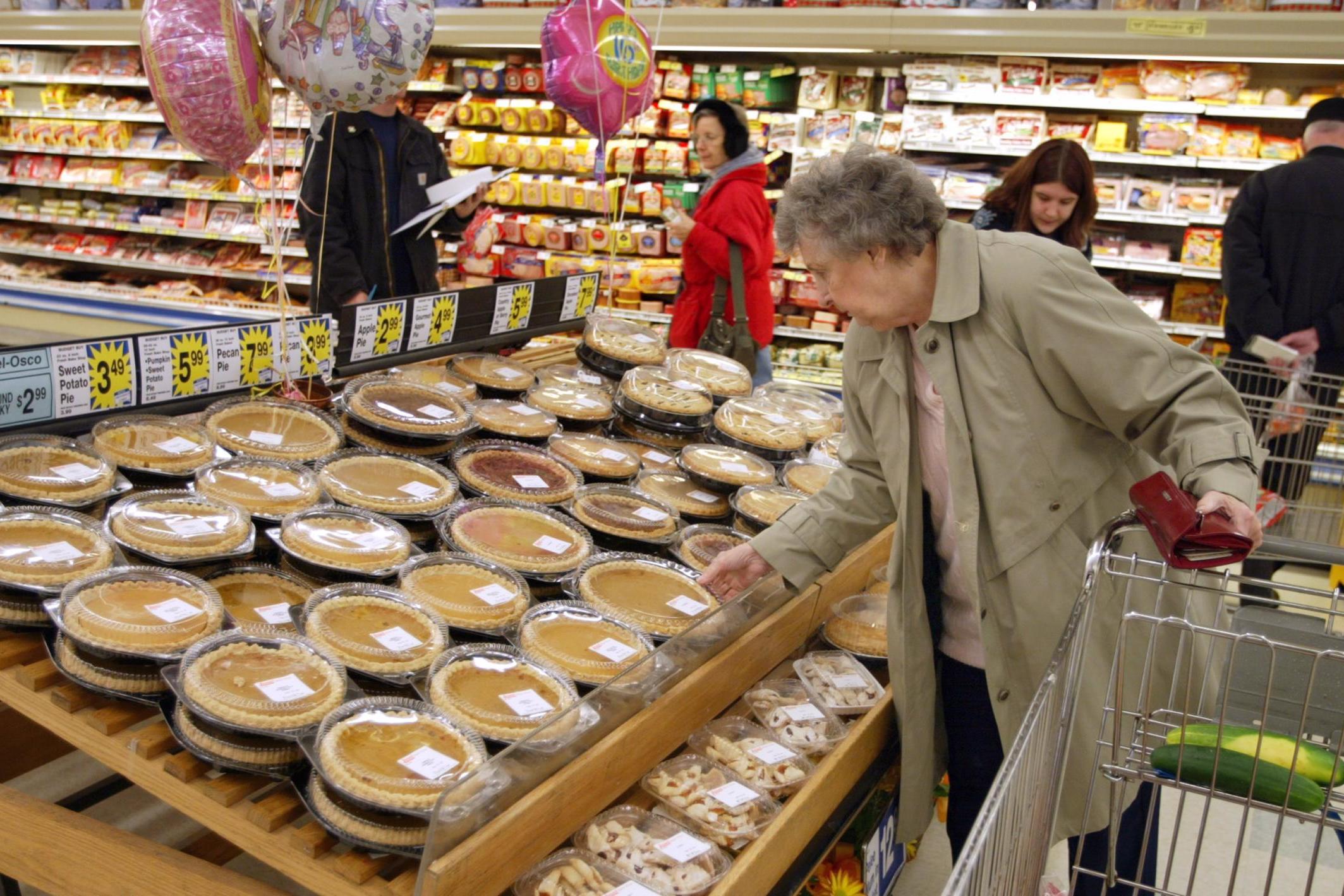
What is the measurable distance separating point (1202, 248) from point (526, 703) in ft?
16.1

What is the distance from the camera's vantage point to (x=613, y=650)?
1.88m

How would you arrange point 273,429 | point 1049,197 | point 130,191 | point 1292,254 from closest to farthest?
1. point 273,429
2. point 1049,197
3. point 1292,254
4. point 130,191

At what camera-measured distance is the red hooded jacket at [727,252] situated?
436 cm

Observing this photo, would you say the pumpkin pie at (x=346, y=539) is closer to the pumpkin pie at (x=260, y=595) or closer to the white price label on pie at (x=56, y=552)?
the pumpkin pie at (x=260, y=595)

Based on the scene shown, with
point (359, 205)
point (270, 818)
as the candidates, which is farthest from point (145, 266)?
point (270, 818)

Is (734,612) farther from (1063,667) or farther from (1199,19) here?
(1199,19)

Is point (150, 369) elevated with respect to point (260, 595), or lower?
elevated

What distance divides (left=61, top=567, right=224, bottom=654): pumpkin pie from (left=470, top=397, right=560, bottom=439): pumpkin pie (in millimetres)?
990

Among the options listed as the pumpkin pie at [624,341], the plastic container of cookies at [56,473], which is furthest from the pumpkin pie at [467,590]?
the pumpkin pie at [624,341]

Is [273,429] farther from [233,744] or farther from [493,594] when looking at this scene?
[233,744]

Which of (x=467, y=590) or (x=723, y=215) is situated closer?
(x=467, y=590)

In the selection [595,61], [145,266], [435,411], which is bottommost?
[145,266]

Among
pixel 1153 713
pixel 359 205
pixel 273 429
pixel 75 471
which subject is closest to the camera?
pixel 1153 713

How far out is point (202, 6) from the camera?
2410 millimetres
